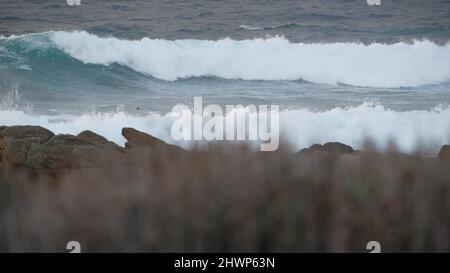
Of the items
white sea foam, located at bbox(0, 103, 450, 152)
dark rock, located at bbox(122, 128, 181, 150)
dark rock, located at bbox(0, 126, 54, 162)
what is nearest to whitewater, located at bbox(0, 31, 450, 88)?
white sea foam, located at bbox(0, 103, 450, 152)

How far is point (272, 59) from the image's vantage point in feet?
86.3

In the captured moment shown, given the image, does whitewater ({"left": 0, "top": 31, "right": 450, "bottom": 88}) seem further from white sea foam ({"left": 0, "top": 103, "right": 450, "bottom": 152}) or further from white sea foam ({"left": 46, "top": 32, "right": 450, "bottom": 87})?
white sea foam ({"left": 0, "top": 103, "right": 450, "bottom": 152})

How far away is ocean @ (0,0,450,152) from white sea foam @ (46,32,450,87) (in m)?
0.05

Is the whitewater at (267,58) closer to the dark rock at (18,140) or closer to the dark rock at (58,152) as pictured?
the dark rock at (18,140)

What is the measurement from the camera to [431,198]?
384 centimetres

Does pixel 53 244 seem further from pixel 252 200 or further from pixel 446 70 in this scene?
pixel 446 70

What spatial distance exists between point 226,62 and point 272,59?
6.54 ft

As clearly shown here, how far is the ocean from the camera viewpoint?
56.9 ft

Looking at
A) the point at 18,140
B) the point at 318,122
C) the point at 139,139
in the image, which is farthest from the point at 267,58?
the point at 18,140

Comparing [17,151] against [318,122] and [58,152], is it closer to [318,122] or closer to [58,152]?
[58,152]

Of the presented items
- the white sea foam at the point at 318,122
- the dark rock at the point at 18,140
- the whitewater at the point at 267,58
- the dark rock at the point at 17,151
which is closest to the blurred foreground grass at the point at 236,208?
the dark rock at the point at 17,151

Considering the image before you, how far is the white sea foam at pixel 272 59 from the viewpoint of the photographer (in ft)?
80.4
